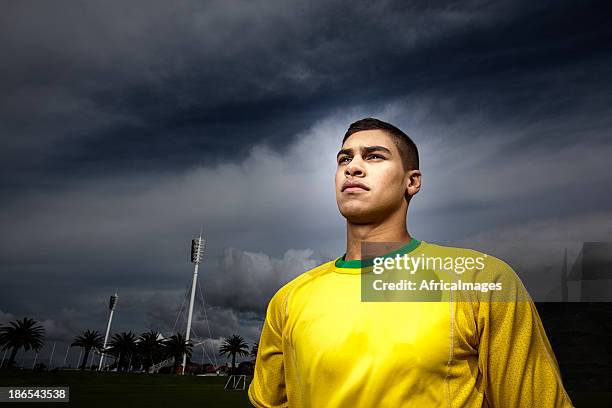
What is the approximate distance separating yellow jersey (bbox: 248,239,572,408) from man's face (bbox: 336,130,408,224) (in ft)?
1.40

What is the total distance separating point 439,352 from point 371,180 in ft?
3.13

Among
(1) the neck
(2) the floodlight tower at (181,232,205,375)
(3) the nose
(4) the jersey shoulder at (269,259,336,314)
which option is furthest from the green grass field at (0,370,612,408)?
(2) the floodlight tower at (181,232,205,375)

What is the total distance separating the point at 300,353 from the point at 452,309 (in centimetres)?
78

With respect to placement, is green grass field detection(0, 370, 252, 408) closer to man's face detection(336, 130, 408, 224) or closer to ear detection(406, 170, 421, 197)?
man's face detection(336, 130, 408, 224)

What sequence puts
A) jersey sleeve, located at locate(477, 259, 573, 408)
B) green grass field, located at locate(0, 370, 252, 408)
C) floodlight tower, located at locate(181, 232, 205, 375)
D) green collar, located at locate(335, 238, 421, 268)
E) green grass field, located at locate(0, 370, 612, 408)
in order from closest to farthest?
jersey sleeve, located at locate(477, 259, 573, 408), green collar, located at locate(335, 238, 421, 268), green grass field, located at locate(0, 370, 252, 408), green grass field, located at locate(0, 370, 612, 408), floodlight tower, located at locate(181, 232, 205, 375)

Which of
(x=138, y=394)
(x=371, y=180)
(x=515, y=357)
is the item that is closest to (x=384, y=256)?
(x=371, y=180)

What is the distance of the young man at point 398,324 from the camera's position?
6.49 feet

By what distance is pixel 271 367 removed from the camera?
2.76m

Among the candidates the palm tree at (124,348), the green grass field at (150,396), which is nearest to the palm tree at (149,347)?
the palm tree at (124,348)

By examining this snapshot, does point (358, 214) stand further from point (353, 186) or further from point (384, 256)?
point (384, 256)

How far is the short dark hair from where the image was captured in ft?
8.66

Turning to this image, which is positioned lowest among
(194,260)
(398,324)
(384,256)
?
(398,324)

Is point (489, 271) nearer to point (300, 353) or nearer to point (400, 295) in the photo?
point (400, 295)

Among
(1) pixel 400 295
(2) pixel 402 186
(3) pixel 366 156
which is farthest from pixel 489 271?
(3) pixel 366 156
